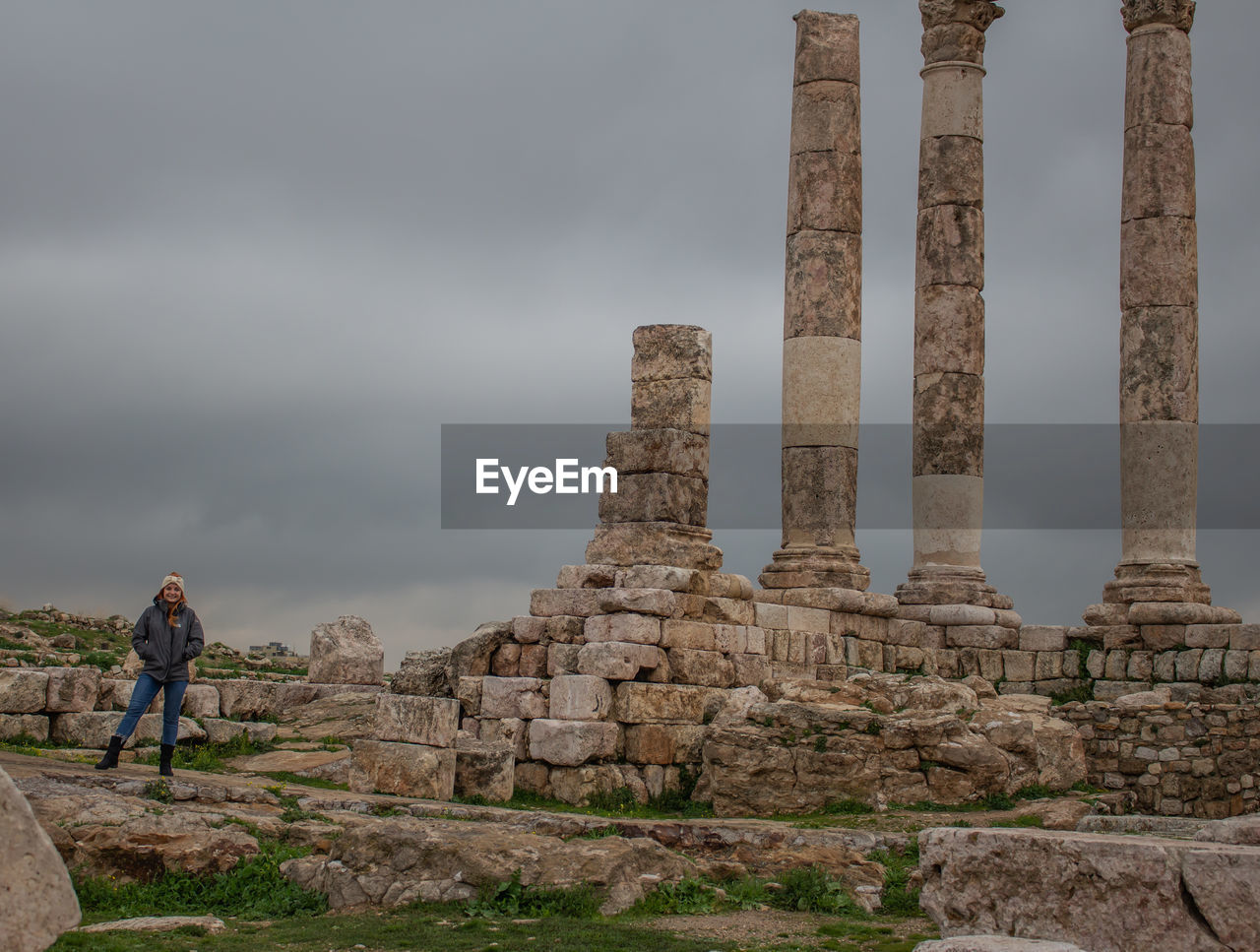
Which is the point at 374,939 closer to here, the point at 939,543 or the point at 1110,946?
the point at 1110,946

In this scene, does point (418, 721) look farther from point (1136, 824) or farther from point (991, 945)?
point (991, 945)

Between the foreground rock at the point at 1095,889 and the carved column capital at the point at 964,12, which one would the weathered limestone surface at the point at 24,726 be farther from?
the carved column capital at the point at 964,12

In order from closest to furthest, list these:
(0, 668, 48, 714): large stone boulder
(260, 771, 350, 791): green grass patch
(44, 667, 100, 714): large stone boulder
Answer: (260, 771, 350, 791): green grass patch, (0, 668, 48, 714): large stone boulder, (44, 667, 100, 714): large stone boulder

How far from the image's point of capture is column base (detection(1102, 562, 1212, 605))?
78.2 ft

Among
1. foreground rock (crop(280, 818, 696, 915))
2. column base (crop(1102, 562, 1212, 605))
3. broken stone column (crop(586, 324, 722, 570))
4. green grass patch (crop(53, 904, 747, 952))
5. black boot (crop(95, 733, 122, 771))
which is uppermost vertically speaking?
broken stone column (crop(586, 324, 722, 570))

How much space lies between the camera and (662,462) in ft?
62.5

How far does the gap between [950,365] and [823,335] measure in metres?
3.04

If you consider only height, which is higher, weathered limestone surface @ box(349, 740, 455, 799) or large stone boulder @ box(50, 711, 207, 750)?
large stone boulder @ box(50, 711, 207, 750)

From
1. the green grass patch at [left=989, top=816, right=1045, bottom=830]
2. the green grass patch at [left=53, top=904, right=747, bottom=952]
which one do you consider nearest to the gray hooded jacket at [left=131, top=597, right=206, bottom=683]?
the green grass patch at [left=53, top=904, right=747, bottom=952]

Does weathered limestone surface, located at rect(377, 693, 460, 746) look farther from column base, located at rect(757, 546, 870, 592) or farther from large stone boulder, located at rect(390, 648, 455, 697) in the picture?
column base, located at rect(757, 546, 870, 592)

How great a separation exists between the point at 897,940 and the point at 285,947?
12.5ft

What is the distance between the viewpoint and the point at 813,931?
10547 millimetres

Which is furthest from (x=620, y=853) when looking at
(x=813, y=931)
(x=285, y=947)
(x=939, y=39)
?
(x=939, y=39)

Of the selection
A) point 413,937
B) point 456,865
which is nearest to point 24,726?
point 456,865
